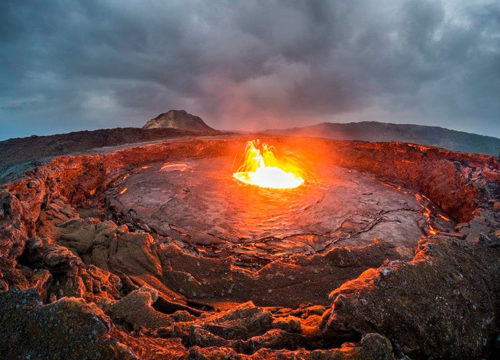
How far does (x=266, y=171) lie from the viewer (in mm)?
11141

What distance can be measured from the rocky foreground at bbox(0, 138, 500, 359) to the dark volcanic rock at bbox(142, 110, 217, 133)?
30.3 m

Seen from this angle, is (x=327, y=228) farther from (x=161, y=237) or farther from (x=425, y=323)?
(x=425, y=323)

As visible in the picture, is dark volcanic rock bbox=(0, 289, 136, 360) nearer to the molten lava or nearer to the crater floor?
the crater floor

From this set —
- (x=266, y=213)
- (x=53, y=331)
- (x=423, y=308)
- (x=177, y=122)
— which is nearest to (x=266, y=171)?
(x=266, y=213)

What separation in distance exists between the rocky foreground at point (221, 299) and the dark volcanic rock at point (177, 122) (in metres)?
30.3

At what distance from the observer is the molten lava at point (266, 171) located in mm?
9922

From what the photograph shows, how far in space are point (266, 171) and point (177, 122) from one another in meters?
27.2

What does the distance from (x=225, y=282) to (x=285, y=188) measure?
5.91 meters

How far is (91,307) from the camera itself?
5.70ft

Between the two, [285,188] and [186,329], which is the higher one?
[285,188]

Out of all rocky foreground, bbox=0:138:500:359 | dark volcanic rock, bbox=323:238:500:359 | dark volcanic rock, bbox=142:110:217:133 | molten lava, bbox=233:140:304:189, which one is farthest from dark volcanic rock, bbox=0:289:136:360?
dark volcanic rock, bbox=142:110:217:133

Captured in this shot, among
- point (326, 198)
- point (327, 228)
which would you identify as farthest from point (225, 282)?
point (326, 198)

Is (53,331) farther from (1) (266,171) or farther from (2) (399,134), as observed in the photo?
(2) (399,134)

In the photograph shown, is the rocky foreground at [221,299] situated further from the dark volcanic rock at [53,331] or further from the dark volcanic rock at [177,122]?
the dark volcanic rock at [177,122]
